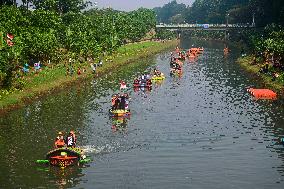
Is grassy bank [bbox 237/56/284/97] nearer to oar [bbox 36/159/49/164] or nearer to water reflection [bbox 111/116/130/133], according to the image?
water reflection [bbox 111/116/130/133]

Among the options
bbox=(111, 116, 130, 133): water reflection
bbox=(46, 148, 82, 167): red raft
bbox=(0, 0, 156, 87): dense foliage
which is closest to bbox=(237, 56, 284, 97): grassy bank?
bbox=(111, 116, 130, 133): water reflection

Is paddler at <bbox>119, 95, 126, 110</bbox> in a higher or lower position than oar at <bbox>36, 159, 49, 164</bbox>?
higher

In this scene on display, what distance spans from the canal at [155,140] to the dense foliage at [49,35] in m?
8.09

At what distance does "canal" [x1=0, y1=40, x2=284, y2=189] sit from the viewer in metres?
36.2

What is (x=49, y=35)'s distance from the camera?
8838 centimetres

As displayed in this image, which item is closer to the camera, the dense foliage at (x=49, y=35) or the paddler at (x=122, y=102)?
the paddler at (x=122, y=102)

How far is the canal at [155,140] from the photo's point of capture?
3625 cm

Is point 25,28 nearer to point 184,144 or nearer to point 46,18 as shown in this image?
point 46,18

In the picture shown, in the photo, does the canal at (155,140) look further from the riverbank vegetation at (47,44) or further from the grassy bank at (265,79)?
the riverbank vegetation at (47,44)

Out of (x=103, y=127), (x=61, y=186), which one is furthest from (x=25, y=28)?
(x=61, y=186)

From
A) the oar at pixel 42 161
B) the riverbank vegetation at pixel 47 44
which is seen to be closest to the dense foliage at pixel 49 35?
the riverbank vegetation at pixel 47 44

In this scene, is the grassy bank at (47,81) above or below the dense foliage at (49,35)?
below

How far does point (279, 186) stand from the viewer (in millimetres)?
34531

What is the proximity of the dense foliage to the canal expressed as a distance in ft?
26.5
